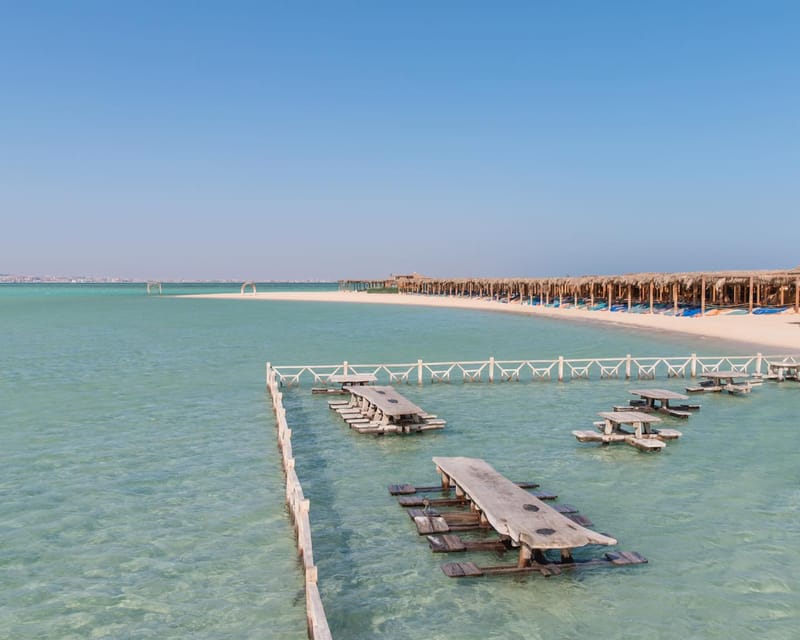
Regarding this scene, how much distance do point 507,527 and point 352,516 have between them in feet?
11.2

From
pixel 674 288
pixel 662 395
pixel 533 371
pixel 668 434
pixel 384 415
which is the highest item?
pixel 674 288

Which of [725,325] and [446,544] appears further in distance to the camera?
[725,325]

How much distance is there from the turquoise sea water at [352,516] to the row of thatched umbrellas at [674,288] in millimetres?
31404

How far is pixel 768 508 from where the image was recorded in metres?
11.8

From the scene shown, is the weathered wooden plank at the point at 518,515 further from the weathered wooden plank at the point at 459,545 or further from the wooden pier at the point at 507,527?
the weathered wooden plank at the point at 459,545

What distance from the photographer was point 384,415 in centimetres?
1812

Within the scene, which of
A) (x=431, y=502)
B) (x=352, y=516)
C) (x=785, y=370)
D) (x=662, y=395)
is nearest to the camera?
(x=352, y=516)

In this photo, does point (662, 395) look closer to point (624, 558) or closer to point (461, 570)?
point (624, 558)

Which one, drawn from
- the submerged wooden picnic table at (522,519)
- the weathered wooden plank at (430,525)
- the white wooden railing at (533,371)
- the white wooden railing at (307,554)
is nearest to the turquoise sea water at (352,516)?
the weathered wooden plank at (430,525)

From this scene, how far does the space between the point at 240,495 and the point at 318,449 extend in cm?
381

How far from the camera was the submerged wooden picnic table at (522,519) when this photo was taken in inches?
346

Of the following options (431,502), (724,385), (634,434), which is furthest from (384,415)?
(724,385)

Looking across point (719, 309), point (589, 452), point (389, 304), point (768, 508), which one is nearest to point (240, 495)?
point (589, 452)

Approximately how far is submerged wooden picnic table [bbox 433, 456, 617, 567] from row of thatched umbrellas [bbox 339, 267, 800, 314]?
146 feet
